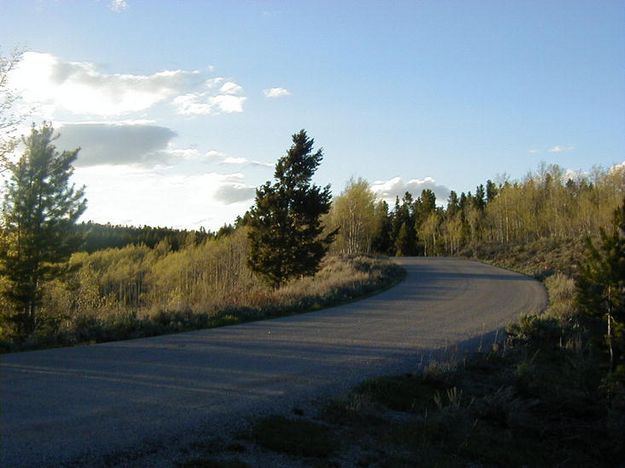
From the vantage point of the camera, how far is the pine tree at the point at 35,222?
78.3 feet

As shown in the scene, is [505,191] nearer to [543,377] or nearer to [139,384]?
[543,377]

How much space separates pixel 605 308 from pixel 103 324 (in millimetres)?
10422

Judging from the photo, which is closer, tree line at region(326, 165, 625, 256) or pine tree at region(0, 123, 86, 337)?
pine tree at region(0, 123, 86, 337)

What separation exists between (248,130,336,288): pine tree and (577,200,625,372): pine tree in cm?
2495

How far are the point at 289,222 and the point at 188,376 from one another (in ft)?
86.4

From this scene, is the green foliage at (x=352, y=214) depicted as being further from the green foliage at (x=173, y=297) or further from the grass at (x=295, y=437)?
the grass at (x=295, y=437)

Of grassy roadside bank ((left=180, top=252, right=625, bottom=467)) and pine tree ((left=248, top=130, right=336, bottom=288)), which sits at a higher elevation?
pine tree ((left=248, top=130, right=336, bottom=288))

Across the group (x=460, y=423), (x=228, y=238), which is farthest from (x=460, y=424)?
(x=228, y=238)

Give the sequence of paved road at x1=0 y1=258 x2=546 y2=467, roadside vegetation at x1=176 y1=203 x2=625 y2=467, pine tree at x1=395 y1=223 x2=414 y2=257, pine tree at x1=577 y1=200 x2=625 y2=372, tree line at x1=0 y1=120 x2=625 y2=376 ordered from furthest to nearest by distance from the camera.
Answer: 1. pine tree at x1=395 y1=223 x2=414 y2=257
2. tree line at x1=0 y1=120 x2=625 y2=376
3. pine tree at x1=577 y1=200 x2=625 y2=372
4. roadside vegetation at x1=176 y1=203 x2=625 y2=467
5. paved road at x1=0 y1=258 x2=546 y2=467

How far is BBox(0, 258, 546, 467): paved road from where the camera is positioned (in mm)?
5699

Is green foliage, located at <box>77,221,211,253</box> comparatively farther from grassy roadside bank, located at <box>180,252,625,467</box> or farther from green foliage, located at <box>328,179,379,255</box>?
grassy roadside bank, located at <box>180,252,625,467</box>

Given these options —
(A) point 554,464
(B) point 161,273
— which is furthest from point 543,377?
(B) point 161,273

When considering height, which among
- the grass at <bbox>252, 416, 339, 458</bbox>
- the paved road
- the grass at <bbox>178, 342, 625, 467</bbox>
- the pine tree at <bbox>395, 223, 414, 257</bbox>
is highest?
the pine tree at <bbox>395, 223, 414, 257</bbox>

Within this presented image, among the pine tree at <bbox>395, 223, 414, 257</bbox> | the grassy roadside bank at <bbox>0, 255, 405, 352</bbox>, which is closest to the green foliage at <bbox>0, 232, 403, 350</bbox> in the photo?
the grassy roadside bank at <bbox>0, 255, 405, 352</bbox>
